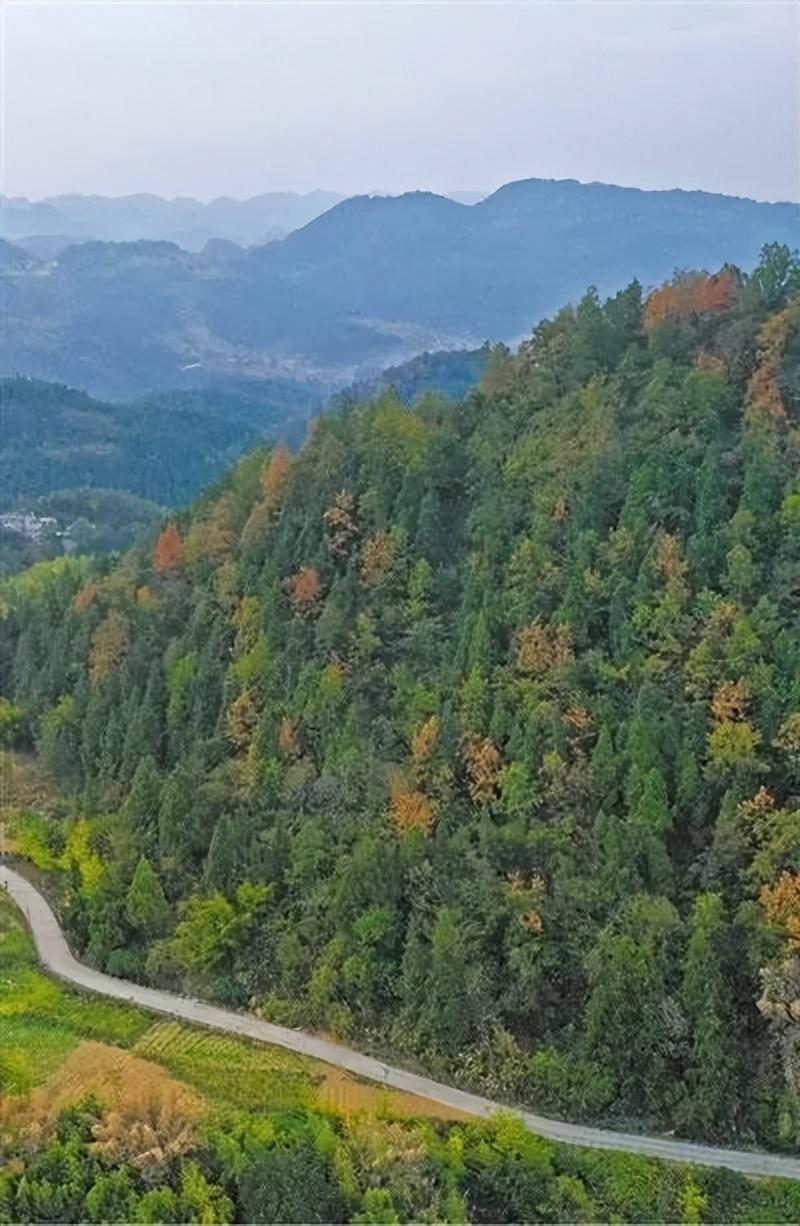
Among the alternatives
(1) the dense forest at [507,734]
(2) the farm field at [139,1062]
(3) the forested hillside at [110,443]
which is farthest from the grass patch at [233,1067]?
(3) the forested hillside at [110,443]

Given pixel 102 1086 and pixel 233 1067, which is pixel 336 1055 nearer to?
pixel 233 1067

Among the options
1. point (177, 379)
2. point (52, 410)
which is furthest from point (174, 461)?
point (177, 379)

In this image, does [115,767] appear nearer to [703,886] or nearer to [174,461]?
[703,886]

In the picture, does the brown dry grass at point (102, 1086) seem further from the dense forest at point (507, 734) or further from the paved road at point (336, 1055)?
the dense forest at point (507, 734)

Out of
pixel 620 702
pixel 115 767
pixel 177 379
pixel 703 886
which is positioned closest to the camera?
pixel 703 886

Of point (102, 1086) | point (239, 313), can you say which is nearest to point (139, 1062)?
point (102, 1086)

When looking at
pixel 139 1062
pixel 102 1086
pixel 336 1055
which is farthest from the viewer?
pixel 336 1055

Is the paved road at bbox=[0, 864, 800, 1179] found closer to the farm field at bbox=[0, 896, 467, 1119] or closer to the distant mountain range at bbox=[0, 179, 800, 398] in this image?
the farm field at bbox=[0, 896, 467, 1119]

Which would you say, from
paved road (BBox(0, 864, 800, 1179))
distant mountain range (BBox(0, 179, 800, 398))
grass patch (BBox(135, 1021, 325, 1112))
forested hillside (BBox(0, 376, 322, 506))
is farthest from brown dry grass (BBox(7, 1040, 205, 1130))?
distant mountain range (BBox(0, 179, 800, 398))
